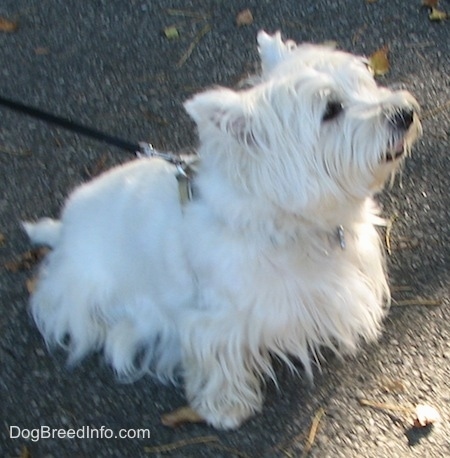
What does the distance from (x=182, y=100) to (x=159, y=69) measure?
28cm

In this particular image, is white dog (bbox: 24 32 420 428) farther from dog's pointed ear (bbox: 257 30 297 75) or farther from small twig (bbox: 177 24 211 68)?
small twig (bbox: 177 24 211 68)

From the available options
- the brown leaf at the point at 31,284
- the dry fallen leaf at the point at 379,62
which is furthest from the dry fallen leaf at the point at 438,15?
the brown leaf at the point at 31,284

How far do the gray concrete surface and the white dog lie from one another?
0.10 meters

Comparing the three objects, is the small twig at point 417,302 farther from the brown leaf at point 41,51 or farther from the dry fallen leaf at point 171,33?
the brown leaf at point 41,51

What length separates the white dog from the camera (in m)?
1.96

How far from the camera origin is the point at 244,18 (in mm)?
3891

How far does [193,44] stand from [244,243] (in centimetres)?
194

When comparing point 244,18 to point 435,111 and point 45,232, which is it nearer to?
point 435,111

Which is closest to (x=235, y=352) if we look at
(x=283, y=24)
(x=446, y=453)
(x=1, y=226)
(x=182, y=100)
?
(x=446, y=453)

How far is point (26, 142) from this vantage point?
3396 mm

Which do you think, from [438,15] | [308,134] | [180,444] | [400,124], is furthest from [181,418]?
[438,15]

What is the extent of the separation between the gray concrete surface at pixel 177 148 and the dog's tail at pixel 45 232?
125 millimetres

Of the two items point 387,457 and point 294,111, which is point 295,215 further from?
point 387,457

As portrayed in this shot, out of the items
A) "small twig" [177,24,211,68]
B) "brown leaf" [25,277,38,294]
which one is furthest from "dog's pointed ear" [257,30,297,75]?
"small twig" [177,24,211,68]
